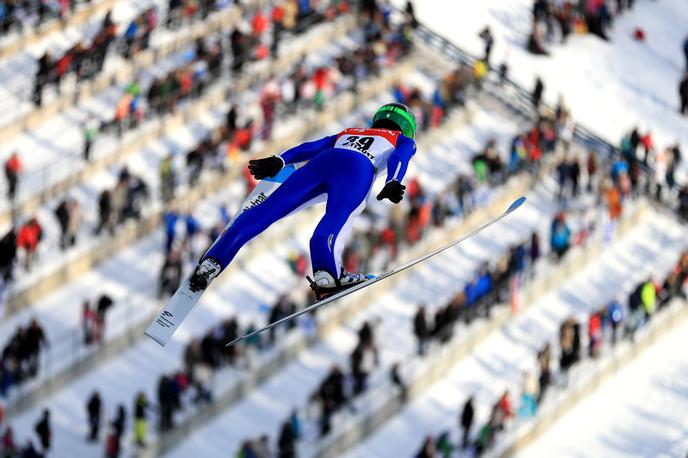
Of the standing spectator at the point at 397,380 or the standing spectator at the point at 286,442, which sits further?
the standing spectator at the point at 397,380

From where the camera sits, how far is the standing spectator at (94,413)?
2917cm

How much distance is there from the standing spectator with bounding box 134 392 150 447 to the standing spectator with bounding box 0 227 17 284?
3.79 metres

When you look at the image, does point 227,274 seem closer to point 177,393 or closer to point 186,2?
point 177,393

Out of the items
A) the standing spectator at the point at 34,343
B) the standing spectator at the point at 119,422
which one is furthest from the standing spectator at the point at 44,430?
the standing spectator at the point at 34,343

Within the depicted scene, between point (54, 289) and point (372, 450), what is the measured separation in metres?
5.99

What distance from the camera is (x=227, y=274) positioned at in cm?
3397

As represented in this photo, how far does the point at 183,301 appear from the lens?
15.7 metres

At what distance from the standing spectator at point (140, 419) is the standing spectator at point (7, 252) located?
379cm

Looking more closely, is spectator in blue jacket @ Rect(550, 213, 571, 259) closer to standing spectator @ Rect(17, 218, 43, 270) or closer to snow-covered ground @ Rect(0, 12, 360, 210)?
snow-covered ground @ Rect(0, 12, 360, 210)

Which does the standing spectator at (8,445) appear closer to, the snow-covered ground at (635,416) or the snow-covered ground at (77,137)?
the snow-covered ground at (77,137)

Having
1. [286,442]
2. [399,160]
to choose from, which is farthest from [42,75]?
[399,160]

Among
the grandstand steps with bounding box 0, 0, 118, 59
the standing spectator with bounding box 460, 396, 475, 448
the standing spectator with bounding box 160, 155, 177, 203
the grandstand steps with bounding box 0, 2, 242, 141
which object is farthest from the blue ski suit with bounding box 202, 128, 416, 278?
the grandstand steps with bounding box 0, 0, 118, 59

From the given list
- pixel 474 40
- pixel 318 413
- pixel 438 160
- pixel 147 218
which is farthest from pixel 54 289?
pixel 474 40

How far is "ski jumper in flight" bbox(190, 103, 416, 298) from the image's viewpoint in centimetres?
1507
